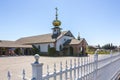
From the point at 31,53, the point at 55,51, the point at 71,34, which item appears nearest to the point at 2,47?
the point at 31,53

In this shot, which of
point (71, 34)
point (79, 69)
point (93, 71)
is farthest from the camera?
point (71, 34)

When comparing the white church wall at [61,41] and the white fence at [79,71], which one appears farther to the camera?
the white church wall at [61,41]

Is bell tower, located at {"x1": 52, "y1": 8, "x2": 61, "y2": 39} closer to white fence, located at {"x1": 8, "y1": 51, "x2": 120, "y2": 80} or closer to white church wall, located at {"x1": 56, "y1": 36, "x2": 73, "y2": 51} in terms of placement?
white church wall, located at {"x1": 56, "y1": 36, "x2": 73, "y2": 51}

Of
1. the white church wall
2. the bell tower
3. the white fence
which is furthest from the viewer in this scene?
the bell tower

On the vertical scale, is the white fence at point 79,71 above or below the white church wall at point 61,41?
below

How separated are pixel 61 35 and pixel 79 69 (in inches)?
1301

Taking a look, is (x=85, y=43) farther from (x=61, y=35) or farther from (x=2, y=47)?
(x=2, y=47)

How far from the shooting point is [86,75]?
4.77 metres

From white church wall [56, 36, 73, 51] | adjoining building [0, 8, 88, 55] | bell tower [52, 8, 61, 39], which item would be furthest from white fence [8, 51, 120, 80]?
bell tower [52, 8, 61, 39]

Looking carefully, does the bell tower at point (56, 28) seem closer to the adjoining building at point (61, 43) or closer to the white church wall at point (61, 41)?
the adjoining building at point (61, 43)

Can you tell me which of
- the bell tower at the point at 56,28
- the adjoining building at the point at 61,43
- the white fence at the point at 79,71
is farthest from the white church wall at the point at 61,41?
the white fence at the point at 79,71

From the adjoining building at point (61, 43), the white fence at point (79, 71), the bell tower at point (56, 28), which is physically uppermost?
the bell tower at point (56, 28)

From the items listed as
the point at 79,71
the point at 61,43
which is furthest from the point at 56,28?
the point at 79,71

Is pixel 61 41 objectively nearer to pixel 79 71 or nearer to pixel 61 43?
pixel 61 43
